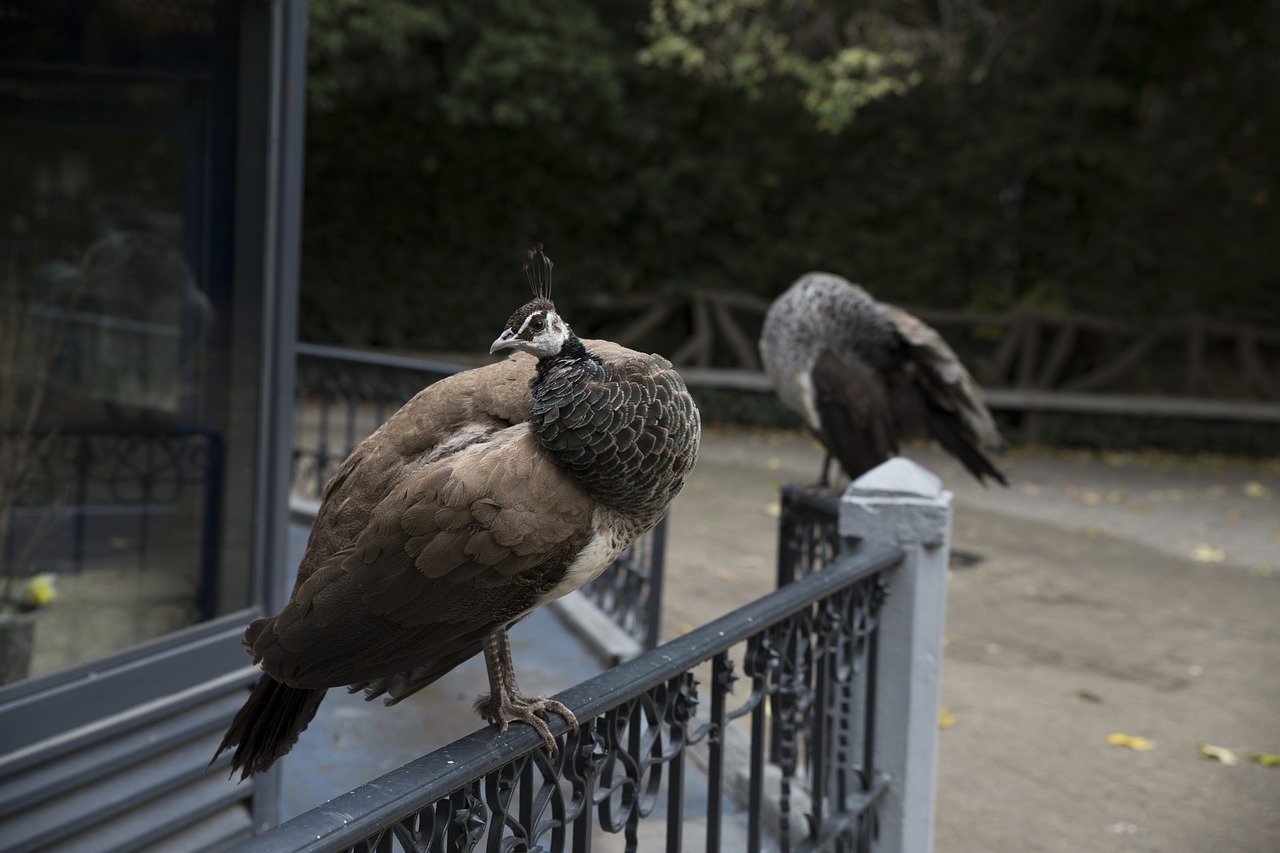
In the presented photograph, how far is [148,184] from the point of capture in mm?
3570

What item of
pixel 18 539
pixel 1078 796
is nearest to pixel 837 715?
pixel 1078 796

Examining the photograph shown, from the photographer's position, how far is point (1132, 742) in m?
4.86

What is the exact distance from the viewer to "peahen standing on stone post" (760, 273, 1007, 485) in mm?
4754

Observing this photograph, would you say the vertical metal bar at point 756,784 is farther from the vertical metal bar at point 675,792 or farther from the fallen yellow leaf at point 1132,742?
the fallen yellow leaf at point 1132,742

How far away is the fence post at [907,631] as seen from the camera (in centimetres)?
304

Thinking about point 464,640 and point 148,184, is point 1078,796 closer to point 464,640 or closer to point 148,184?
point 464,640

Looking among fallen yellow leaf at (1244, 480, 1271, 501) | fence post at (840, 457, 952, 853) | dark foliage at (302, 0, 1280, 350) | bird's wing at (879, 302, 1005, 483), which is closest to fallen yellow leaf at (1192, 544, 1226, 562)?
fallen yellow leaf at (1244, 480, 1271, 501)

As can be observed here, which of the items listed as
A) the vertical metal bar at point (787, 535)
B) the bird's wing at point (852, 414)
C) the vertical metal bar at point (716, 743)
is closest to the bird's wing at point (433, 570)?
the vertical metal bar at point (716, 743)

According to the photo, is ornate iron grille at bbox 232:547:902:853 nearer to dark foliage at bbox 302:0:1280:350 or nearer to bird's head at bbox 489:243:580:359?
bird's head at bbox 489:243:580:359

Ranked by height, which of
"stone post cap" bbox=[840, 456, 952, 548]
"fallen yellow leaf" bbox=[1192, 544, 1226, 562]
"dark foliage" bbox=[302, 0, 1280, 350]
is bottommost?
"fallen yellow leaf" bbox=[1192, 544, 1226, 562]

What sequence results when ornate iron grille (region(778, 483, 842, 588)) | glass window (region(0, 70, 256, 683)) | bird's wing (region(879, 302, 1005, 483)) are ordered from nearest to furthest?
glass window (region(0, 70, 256, 683)), ornate iron grille (region(778, 483, 842, 588)), bird's wing (region(879, 302, 1005, 483))

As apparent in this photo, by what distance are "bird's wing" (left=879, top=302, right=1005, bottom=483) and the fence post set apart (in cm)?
171

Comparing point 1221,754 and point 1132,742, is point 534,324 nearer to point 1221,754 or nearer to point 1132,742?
point 1132,742

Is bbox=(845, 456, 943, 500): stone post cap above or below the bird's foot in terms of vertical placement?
above
